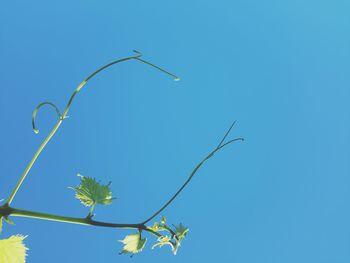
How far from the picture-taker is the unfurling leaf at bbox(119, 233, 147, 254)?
3.59ft

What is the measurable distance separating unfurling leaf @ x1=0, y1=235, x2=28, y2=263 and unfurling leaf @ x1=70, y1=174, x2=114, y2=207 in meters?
0.22

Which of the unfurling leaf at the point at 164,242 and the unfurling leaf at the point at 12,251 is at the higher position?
the unfurling leaf at the point at 164,242

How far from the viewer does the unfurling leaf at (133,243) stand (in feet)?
3.59

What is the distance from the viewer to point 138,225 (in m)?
1.06

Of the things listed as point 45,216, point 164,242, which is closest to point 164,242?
point 164,242

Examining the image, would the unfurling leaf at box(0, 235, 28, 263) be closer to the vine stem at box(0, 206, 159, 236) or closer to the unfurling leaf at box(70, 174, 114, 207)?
the vine stem at box(0, 206, 159, 236)

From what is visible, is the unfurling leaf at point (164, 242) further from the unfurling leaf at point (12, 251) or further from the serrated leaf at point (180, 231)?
the unfurling leaf at point (12, 251)

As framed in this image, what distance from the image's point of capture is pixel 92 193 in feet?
3.69

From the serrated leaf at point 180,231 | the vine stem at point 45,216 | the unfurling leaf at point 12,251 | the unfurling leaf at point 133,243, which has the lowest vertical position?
the unfurling leaf at point 12,251

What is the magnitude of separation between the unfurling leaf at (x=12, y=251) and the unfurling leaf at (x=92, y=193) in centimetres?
22

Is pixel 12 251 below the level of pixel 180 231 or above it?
below

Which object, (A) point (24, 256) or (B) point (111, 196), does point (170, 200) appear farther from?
(A) point (24, 256)

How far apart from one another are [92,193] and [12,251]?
0.25 meters

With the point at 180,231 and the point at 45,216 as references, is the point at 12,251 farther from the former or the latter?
the point at 180,231
